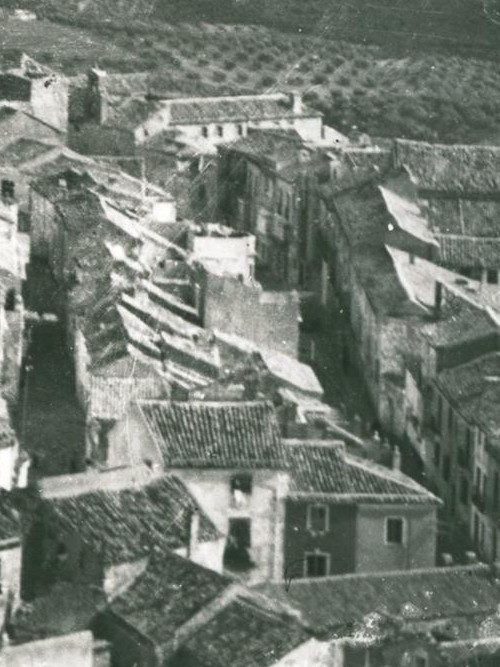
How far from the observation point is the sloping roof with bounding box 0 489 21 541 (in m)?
39.4

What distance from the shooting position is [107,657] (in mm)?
37656

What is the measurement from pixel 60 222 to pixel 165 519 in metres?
25.0

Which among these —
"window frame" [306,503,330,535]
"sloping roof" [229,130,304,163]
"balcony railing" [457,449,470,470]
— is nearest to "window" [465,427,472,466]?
"balcony railing" [457,449,470,470]

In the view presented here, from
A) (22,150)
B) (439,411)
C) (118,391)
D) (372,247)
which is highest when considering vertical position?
(22,150)

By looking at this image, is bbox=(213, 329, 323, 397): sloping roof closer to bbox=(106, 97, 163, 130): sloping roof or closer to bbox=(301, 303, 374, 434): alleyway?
bbox=(301, 303, 374, 434): alleyway

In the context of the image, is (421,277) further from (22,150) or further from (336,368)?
(22,150)

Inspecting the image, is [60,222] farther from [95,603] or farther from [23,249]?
[95,603]

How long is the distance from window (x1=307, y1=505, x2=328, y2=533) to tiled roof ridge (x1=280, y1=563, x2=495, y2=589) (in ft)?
4.19

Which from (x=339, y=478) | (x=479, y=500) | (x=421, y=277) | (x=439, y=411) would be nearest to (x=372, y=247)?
(x=421, y=277)

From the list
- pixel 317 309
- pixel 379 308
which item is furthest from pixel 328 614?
pixel 317 309

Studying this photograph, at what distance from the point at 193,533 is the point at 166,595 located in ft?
12.9

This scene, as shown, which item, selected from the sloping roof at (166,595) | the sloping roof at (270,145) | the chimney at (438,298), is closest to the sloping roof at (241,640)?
the sloping roof at (166,595)

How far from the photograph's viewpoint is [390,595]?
44500 millimetres

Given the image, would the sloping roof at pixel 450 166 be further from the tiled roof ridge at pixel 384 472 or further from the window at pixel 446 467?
the tiled roof ridge at pixel 384 472
